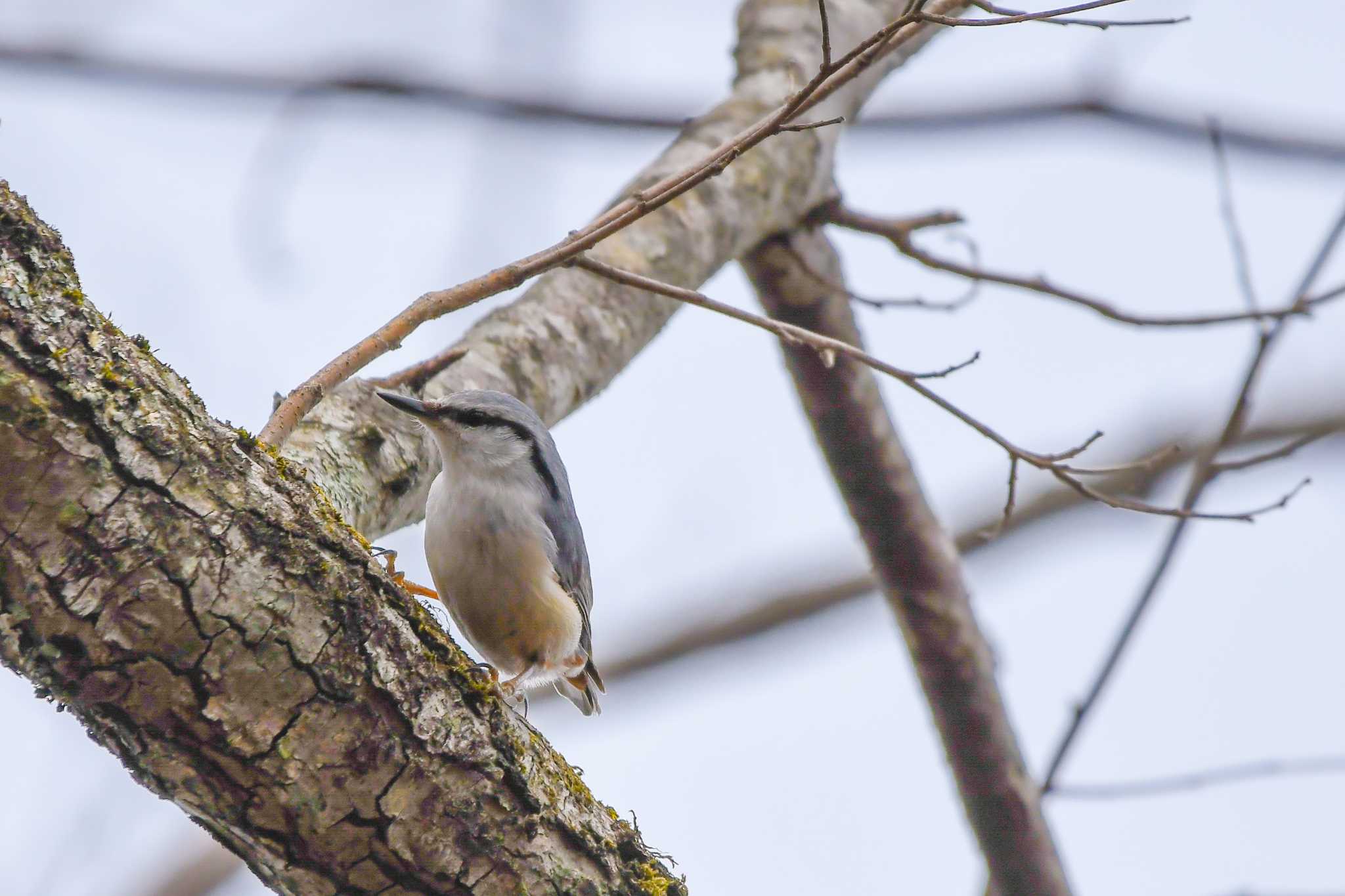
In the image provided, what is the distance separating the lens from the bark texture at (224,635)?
1214 mm

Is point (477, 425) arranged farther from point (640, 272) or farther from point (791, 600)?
point (791, 600)

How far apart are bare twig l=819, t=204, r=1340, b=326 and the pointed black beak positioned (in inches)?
60.5

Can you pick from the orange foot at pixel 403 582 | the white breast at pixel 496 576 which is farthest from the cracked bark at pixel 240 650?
the white breast at pixel 496 576

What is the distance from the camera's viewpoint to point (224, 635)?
4.24 ft

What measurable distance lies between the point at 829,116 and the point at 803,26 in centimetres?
45

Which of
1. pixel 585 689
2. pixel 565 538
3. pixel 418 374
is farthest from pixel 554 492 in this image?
pixel 585 689

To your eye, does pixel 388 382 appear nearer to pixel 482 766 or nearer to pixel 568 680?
pixel 568 680

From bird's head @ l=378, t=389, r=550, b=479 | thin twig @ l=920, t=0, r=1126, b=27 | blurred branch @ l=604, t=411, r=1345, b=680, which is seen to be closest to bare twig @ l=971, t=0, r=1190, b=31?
thin twig @ l=920, t=0, r=1126, b=27

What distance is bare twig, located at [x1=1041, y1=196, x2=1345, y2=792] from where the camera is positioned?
2.64 m

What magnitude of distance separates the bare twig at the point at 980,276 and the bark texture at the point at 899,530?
0.14 meters

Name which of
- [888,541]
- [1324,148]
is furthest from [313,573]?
[1324,148]

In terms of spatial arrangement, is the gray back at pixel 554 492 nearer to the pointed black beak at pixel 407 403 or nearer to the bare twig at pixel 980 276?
the pointed black beak at pixel 407 403

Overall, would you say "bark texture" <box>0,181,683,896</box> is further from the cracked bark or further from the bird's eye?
the bird's eye

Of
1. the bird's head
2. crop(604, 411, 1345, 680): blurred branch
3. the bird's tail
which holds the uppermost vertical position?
crop(604, 411, 1345, 680): blurred branch
